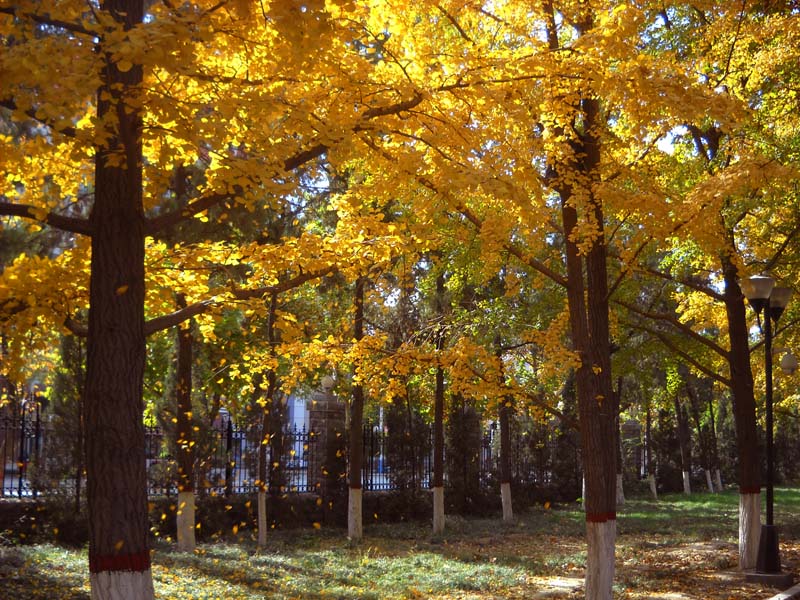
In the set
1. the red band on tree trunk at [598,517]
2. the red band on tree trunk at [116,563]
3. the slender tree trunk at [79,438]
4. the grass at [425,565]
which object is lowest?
the grass at [425,565]

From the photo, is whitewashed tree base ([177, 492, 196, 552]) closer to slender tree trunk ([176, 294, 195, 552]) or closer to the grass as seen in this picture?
slender tree trunk ([176, 294, 195, 552])

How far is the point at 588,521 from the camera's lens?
10141 millimetres

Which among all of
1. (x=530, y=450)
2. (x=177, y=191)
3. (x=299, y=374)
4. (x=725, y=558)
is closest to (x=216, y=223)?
(x=177, y=191)

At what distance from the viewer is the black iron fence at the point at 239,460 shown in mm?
16312

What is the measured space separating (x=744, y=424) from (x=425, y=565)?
5720 mm

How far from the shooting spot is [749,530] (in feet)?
44.9

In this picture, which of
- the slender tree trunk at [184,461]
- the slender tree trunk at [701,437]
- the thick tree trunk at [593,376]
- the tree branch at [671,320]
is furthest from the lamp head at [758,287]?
the slender tree trunk at [701,437]

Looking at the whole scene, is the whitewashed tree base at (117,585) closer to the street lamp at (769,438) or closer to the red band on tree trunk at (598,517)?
the red band on tree trunk at (598,517)

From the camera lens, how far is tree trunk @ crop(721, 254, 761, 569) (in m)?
13.7

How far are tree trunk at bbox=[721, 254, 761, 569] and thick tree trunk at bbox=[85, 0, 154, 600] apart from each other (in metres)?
9.97

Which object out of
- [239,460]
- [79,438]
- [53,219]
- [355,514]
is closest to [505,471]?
[355,514]

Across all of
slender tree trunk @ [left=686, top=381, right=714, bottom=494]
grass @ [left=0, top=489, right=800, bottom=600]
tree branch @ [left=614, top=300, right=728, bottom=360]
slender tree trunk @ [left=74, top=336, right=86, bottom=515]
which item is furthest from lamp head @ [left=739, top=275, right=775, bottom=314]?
slender tree trunk @ [left=686, top=381, right=714, bottom=494]

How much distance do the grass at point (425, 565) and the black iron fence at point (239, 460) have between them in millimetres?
1760

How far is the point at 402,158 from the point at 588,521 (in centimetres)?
511
